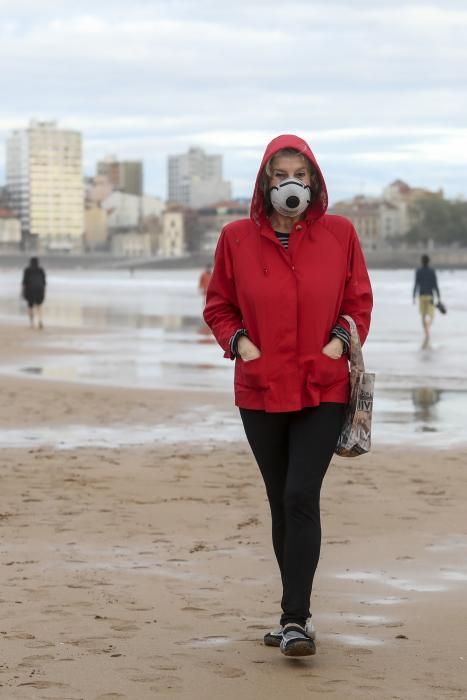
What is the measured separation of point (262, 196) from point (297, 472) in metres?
0.87

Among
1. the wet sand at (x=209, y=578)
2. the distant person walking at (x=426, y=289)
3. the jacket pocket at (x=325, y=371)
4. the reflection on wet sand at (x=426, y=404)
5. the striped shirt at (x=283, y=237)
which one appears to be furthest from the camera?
the distant person walking at (x=426, y=289)

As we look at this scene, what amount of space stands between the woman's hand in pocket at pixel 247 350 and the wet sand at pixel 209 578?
925 millimetres

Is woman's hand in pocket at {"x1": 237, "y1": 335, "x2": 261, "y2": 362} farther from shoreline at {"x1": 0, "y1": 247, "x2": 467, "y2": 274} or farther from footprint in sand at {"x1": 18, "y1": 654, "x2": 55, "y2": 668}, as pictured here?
shoreline at {"x1": 0, "y1": 247, "x2": 467, "y2": 274}

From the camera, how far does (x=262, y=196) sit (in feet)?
15.1

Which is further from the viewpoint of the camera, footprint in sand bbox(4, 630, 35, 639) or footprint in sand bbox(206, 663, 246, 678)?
footprint in sand bbox(4, 630, 35, 639)

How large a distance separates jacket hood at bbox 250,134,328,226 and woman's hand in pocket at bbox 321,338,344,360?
1.29ft

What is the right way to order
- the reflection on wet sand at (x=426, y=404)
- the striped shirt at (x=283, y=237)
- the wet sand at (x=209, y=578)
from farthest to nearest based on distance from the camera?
1. the reflection on wet sand at (x=426, y=404)
2. the striped shirt at (x=283, y=237)
3. the wet sand at (x=209, y=578)

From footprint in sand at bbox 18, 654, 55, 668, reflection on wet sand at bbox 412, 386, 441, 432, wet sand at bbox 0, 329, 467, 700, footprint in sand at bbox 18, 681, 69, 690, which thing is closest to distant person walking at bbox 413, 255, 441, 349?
reflection on wet sand at bbox 412, 386, 441, 432

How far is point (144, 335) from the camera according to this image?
26125mm

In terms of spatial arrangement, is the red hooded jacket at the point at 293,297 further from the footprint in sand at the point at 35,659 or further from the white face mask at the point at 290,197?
the footprint in sand at the point at 35,659

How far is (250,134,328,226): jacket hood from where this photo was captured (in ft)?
15.0

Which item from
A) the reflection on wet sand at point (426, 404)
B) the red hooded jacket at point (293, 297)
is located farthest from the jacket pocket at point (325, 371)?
the reflection on wet sand at point (426, 404)

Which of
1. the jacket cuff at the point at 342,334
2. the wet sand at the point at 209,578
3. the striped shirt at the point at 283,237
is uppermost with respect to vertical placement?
the striped shirt at the point at 283,237

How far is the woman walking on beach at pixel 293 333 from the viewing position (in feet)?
14.7
